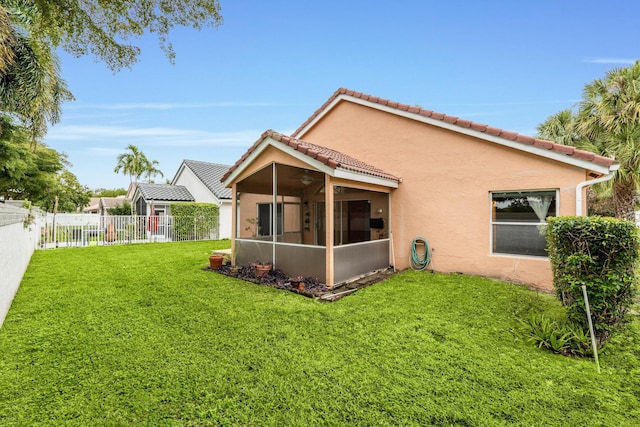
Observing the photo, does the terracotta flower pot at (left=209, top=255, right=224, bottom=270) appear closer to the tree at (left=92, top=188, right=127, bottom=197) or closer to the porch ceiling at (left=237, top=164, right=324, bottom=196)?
the porch ceiling at (left=237, top=164, right=324, bottom=196)

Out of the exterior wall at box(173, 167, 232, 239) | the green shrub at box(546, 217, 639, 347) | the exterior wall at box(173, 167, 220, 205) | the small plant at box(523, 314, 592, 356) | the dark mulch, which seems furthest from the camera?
the exterior wall at box(173, 167, 220, 205)

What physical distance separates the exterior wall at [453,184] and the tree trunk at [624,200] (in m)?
9.00

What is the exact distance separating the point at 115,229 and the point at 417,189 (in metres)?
19.2

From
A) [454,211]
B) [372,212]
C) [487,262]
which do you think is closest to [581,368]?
[487,262]

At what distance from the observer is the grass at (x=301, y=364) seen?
304 cm

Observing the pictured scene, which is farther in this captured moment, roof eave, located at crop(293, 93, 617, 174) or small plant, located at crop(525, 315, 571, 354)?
roof eave, located at crop(293, 93, 617, 174)

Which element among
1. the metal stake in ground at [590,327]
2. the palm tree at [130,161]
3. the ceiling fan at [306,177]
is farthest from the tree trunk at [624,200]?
the palm tree at [130,161]

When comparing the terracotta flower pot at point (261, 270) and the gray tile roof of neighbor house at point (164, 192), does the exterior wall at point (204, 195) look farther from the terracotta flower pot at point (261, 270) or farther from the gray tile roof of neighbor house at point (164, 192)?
the terracotta flower pot at point (261, 270)

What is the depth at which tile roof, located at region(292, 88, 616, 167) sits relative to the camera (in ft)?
22.6

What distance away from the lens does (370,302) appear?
21.6 ft

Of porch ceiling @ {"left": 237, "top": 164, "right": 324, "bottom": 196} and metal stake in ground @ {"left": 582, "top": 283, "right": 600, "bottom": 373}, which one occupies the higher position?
porch ceiling @ {"left": 237, "top": 164, "right": 324, "bottom": 196}

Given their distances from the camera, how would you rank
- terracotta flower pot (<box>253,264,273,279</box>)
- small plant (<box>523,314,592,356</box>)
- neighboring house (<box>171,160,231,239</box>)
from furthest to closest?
neighboring house (<box>171,160,231,239</box>), terracotta flower pot (<box>253,264,273,279</box>), small plant (<box>523,314,592,356</box>)

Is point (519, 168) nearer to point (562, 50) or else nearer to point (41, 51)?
point (562, 50)

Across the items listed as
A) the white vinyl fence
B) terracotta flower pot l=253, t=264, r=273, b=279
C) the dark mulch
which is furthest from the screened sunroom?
Result: the white vinyl fence
